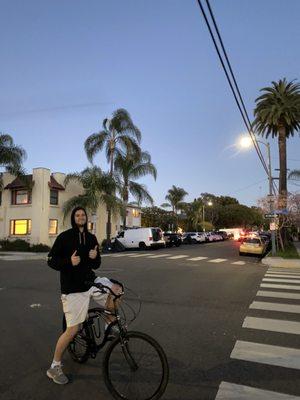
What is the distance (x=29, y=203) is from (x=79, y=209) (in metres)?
32.3

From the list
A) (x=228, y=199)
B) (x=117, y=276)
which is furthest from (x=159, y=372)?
(x=228, y=199)

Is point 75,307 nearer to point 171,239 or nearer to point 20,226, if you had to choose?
point 20,226

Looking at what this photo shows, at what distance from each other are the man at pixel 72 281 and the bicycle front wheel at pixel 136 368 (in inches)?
24.0

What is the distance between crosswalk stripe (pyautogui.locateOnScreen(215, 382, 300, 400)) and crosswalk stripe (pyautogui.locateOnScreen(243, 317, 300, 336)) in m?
2.72

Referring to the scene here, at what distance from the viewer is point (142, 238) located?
3809 cm

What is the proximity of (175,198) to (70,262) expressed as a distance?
82995 millimetres

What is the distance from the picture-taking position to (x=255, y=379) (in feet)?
16.3

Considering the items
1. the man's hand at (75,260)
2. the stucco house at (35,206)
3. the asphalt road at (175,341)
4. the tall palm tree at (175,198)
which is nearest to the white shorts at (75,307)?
the man's hand at (75,260)

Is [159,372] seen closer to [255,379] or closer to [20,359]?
[255,379]

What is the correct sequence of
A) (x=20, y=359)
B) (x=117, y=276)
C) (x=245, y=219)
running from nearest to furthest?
(x=20, y=359)
(x=117, y=276)
(x=245, y=219)

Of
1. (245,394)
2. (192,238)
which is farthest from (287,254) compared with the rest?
(192,238)

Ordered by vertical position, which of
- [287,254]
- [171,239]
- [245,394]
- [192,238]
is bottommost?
[245,394]

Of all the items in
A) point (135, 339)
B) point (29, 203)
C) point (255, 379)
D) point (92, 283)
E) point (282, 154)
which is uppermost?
point (282, 154)

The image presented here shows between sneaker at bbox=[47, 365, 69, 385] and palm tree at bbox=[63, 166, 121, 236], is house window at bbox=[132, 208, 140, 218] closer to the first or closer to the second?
palm tree at bbox=[63, 166, 121, 236]
